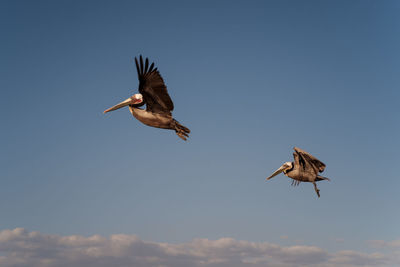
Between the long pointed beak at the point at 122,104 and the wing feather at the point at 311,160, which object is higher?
the long pointed beak at the point at 122,104

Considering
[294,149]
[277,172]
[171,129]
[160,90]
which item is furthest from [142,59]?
[277,172]

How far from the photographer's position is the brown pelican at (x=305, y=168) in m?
28.6

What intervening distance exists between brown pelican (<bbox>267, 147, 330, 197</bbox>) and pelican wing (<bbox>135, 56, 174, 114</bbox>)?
971cm

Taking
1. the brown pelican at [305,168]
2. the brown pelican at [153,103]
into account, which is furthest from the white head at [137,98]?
the brown pelican at [305,168]

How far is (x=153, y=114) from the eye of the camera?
24250 mm

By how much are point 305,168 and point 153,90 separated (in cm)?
1219

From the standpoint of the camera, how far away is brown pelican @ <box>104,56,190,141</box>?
23.1 meters

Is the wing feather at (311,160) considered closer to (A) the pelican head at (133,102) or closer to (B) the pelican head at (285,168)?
(B) the pelican head at (285,168)

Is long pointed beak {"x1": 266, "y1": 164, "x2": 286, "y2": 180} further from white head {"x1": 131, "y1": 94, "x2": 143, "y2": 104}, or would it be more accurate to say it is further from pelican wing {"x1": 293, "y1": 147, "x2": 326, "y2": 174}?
white head {"x1": 131, "y1": 94, "x2": 143, "y2": 104}

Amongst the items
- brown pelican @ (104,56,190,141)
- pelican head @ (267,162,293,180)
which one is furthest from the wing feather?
brown pelican @ (104,56,190,141)

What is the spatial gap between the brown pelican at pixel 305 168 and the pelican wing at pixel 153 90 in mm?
9714

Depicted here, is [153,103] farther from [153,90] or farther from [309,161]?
[309,161]

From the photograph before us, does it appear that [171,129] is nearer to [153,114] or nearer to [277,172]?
[153,114]

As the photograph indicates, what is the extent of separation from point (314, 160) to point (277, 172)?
3.55m
